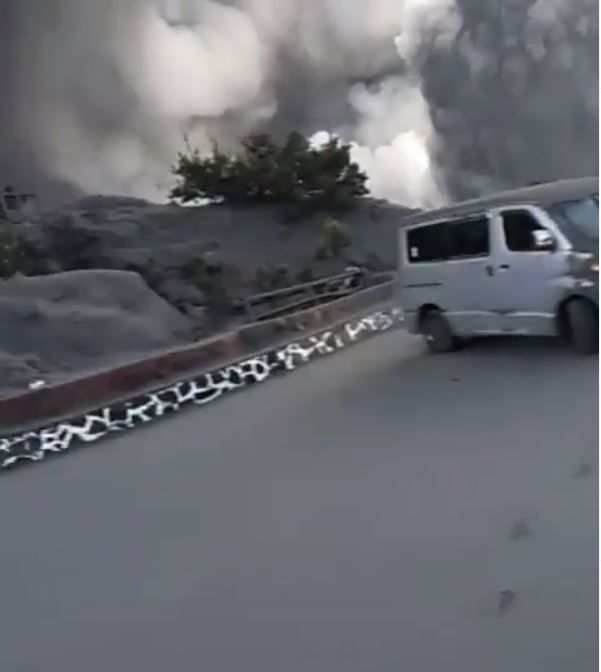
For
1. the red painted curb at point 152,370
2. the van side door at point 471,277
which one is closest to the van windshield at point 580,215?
the van side door at point 471,277

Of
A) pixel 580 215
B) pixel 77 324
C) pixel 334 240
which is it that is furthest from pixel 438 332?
pixel 334 240

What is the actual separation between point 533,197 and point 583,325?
1082mm

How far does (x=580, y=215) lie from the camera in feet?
24.6

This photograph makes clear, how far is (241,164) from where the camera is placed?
14.5 metres

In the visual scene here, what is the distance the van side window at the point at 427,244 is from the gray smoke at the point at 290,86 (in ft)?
8.11

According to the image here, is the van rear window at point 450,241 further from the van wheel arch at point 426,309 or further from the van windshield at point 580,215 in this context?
the van windshield at point 580,215

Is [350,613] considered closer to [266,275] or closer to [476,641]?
[476,641]

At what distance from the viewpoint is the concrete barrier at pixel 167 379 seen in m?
7.62

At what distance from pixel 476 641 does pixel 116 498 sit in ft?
9.61

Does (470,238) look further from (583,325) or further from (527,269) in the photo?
(583,325)

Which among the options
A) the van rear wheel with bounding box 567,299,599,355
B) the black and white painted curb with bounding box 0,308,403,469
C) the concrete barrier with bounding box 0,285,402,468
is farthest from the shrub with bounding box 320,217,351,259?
the van rear wheel with bounding box 567,299,599,355

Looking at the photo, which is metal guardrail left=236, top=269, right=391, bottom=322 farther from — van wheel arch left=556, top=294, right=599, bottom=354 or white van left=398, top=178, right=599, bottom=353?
van wheel arch left=556, top=294, right=599, bottom=354

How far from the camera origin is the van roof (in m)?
7.51

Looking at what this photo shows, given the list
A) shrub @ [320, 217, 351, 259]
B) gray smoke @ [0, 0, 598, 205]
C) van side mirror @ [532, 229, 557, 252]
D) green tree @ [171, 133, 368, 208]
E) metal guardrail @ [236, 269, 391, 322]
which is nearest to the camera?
van side mirror @ [532, 229, 557, 252]
